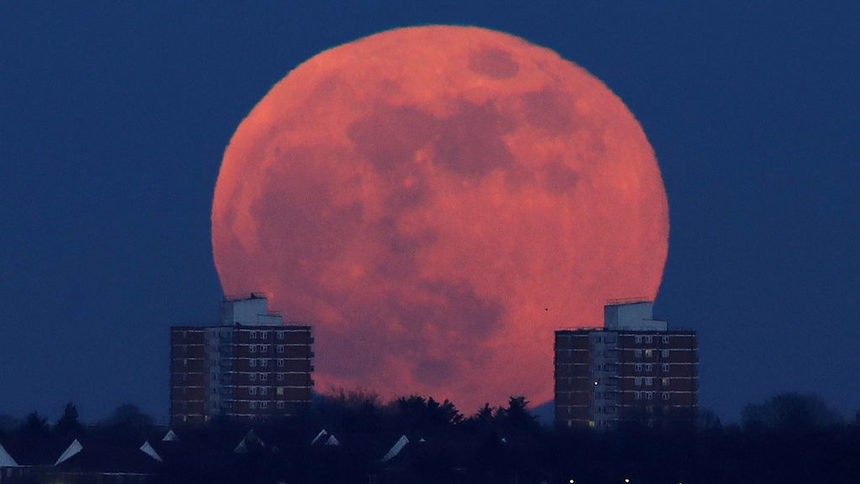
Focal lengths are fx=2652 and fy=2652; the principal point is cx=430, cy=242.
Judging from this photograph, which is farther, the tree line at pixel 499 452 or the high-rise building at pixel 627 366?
the high-rise building at pixel 627 366

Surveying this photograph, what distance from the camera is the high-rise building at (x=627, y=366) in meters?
165

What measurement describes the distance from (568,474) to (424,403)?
31.8 m

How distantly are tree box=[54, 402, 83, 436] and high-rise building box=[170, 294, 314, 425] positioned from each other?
560 inches

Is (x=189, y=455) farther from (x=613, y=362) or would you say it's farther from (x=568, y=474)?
(x=613, y=362)

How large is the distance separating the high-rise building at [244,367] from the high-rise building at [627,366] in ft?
54.0

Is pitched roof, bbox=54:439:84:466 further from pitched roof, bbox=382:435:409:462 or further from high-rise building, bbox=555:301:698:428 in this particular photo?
high-rise building, bbox=555:301:698:428

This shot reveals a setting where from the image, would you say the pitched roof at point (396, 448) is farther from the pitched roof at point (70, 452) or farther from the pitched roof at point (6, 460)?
the pitched roof at point (6, 460)

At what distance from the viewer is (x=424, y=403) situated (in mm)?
156375

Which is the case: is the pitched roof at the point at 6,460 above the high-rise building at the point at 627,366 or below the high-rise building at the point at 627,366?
below

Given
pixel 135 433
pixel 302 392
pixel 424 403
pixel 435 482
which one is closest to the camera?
pixel 435 482

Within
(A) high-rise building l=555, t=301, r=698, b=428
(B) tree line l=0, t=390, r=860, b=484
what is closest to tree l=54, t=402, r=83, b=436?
(B) tree line l=0, t=390, r=860, b=484

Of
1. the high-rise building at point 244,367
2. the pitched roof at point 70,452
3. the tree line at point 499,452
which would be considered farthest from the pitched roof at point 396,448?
the high-rise building at point 244,367

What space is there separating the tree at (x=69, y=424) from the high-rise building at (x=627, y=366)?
3106cm

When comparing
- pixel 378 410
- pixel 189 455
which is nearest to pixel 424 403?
pixel 378 410
